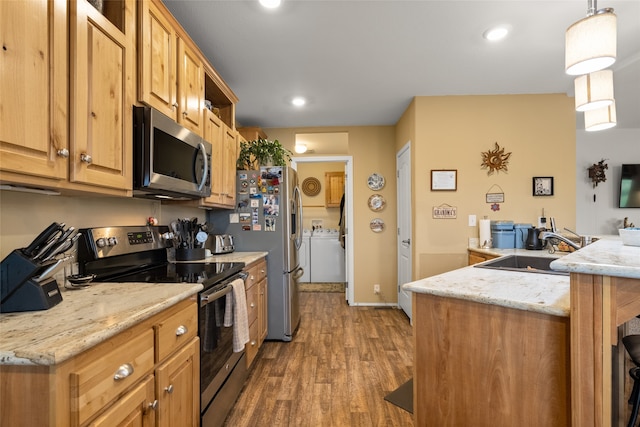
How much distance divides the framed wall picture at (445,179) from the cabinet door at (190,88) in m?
2.26

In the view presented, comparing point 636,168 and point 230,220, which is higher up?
point 636,168

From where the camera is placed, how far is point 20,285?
2.97 feet

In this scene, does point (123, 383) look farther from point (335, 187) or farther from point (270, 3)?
point (335, 187)

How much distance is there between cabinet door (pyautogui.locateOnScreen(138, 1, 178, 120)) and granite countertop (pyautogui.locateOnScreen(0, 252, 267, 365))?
0.93m

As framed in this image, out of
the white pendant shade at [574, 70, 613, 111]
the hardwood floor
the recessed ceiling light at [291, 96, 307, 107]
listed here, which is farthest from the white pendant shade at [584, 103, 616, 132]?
the recessed ceiling light at [291, 96, 307, 107]

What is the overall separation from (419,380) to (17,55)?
5.91 feet

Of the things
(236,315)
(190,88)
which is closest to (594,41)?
(190,88)

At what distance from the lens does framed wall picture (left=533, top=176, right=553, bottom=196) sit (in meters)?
2.95

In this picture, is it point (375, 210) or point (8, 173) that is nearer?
point (8, 173)

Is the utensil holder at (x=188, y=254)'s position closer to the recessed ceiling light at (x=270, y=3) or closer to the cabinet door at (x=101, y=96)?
the cabinet door at (x=101, y=96)

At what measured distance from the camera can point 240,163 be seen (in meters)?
2.88

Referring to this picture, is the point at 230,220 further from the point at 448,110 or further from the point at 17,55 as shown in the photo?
the point at 448,110

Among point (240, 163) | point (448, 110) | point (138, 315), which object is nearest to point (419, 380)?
point (138, 315)

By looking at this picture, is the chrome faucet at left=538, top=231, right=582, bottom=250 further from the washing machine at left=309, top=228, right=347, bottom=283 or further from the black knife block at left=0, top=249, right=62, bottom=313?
the washing machine at left=309, top=228, right=347, bottom=283
